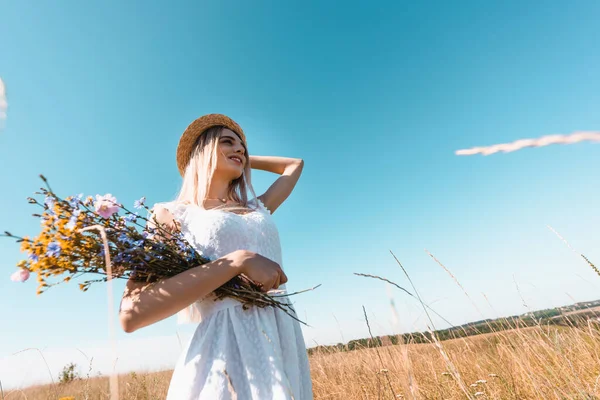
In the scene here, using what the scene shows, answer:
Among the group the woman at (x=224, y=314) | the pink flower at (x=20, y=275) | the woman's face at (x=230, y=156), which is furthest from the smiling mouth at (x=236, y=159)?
the pink flower at (x=20, y=275)

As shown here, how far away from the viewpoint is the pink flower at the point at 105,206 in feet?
5.07

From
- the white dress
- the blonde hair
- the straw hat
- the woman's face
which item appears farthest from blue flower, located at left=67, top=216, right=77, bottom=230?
the straw hat

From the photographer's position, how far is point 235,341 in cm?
169

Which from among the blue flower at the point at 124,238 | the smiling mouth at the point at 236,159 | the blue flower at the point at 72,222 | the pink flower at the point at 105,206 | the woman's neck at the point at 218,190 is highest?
the smiling mouth at the point at 236,159

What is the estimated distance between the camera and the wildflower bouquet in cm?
137

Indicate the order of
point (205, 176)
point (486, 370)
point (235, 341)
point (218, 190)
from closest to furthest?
1. point (235, 341)
2. point (205, 176)
3. point (218, 190)
4. point (486, 370)

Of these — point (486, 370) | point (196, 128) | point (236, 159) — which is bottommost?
point (486, 370)

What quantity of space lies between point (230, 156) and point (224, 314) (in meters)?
1.35

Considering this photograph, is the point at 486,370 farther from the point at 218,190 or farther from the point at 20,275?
the point at 20,275

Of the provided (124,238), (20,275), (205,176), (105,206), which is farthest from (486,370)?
(20,275)

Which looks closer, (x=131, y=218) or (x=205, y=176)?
(x=131, y=218)

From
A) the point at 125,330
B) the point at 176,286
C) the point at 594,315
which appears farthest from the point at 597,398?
the point at 125,330

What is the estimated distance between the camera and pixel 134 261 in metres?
1.59

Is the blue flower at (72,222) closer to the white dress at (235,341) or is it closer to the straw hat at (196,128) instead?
the white dress at (235,341)
